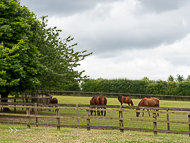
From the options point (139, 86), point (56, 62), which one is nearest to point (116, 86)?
point (139, 86)

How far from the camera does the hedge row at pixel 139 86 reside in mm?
52750

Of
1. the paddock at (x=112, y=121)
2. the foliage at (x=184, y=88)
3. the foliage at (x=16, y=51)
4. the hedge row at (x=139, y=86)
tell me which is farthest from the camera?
the hedge row at (x=139, y=86)

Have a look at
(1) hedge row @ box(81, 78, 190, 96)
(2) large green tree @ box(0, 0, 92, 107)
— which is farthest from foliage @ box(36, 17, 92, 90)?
(1) hedge row @ box(81, 78, 190, 96)

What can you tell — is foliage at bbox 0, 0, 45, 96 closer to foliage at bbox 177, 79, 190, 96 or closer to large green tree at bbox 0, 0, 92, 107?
large green tree at bbox 0, 0, 92, 107

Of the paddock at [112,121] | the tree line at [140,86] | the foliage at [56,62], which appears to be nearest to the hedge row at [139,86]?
the tree line at [140,86]

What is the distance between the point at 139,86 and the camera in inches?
2266

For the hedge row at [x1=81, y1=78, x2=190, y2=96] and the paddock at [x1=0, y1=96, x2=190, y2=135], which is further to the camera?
the hedge row at [x1=81, y1=78, x2=190, y2=96]

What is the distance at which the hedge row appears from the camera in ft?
173

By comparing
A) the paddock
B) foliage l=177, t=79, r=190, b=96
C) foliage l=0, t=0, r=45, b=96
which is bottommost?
the paddock

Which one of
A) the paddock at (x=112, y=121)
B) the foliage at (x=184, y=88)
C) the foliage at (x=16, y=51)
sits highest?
the foliage at (x=16, y=51)

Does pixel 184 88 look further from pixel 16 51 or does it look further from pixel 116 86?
pixel 16 51

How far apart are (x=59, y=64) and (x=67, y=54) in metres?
2.64

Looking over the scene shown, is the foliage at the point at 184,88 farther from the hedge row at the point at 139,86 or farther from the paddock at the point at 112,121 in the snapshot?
the paddock at the point at 112,121

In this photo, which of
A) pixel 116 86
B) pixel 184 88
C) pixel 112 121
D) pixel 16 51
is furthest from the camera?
pixel 116 86
